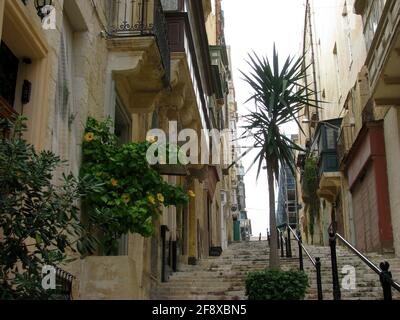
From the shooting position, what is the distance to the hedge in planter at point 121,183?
833 cm

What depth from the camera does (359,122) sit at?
21.4m

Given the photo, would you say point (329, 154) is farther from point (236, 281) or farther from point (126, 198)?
point (126, 198)

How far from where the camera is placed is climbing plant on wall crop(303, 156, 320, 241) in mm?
31250

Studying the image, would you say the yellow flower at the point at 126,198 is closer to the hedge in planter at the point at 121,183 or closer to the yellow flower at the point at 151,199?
the hedge in planter at the point at 121,183

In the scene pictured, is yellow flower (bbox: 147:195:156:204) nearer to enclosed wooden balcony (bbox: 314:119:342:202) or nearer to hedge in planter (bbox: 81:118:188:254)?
hedge in planter (bbox: 81:118:188:254)

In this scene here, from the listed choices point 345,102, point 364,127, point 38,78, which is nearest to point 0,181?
point 38,78

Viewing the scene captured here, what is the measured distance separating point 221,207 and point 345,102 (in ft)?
36.8

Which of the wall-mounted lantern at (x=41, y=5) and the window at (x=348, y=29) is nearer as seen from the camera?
the wall-mounted lantern at (x=41, y=5)

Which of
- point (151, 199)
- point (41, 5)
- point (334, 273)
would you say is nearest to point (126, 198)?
point (151, 199)

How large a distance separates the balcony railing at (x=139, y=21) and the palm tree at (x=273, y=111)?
196 centimetres

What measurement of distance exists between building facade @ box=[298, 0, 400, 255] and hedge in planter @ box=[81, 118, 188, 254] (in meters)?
6.91

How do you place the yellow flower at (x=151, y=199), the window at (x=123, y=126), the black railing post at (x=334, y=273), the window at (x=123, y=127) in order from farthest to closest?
the window at (x=123, y=127)
the window at (x=123, y=126)
the yellow flower at (x=151, y=199)
the black railing post at (x=334, y=273)

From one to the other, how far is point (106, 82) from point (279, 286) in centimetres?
411

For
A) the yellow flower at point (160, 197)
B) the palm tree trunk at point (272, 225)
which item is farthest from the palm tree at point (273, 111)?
the yellow flower at point (160, 197)
